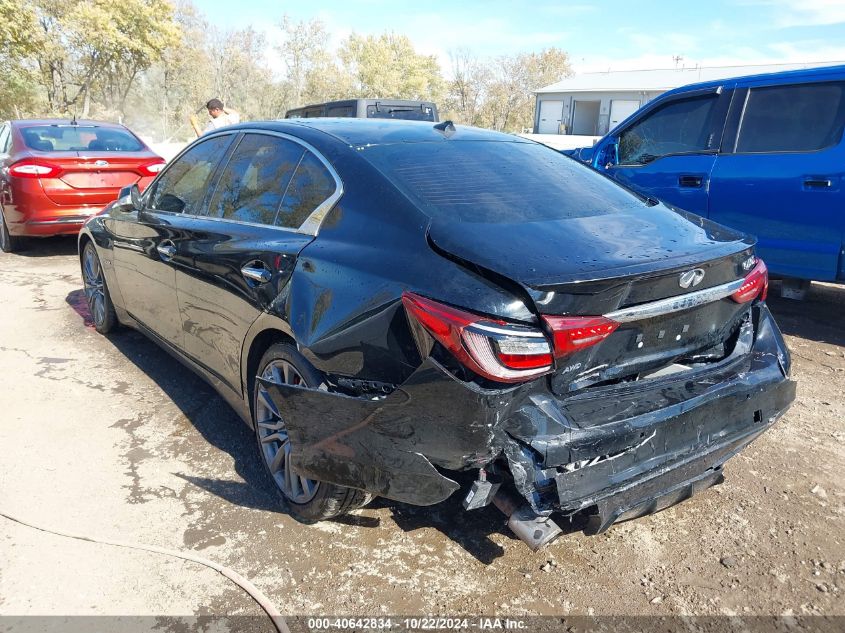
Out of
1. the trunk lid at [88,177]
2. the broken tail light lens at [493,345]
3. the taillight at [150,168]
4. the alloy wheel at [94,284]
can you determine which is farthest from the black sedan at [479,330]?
the taillight at [150,168]

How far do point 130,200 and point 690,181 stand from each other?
14.4 ft

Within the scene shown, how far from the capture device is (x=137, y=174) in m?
8.16

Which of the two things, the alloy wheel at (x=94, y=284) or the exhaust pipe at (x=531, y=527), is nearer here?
the exhaust pipe at (x=531, y=527)

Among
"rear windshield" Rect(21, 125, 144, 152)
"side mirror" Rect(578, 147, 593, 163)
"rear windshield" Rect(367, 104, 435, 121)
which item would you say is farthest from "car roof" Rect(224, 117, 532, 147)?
"rear windshield" Rect(367, 104, 435, 121)

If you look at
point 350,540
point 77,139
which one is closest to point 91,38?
point 77,139

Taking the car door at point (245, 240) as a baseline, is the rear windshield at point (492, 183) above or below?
above

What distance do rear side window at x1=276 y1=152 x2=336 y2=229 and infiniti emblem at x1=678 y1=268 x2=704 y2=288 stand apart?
1.43 metres

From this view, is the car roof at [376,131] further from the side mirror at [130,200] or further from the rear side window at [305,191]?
the side mirror at [130,200]

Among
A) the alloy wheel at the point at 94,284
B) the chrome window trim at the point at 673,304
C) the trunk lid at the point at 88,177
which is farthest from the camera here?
the trunk lid at the point at 88,177

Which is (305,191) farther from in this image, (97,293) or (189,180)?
(97,293)

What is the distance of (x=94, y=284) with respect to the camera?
527cm

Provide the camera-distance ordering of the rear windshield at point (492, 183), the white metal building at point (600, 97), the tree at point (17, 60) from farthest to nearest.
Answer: the white metal building at point (600, 97) → the tree at point (17, 60) → the rear windshield at point (492, 183)

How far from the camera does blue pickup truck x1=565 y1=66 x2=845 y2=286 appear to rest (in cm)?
489

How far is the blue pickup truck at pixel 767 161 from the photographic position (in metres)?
4.89
